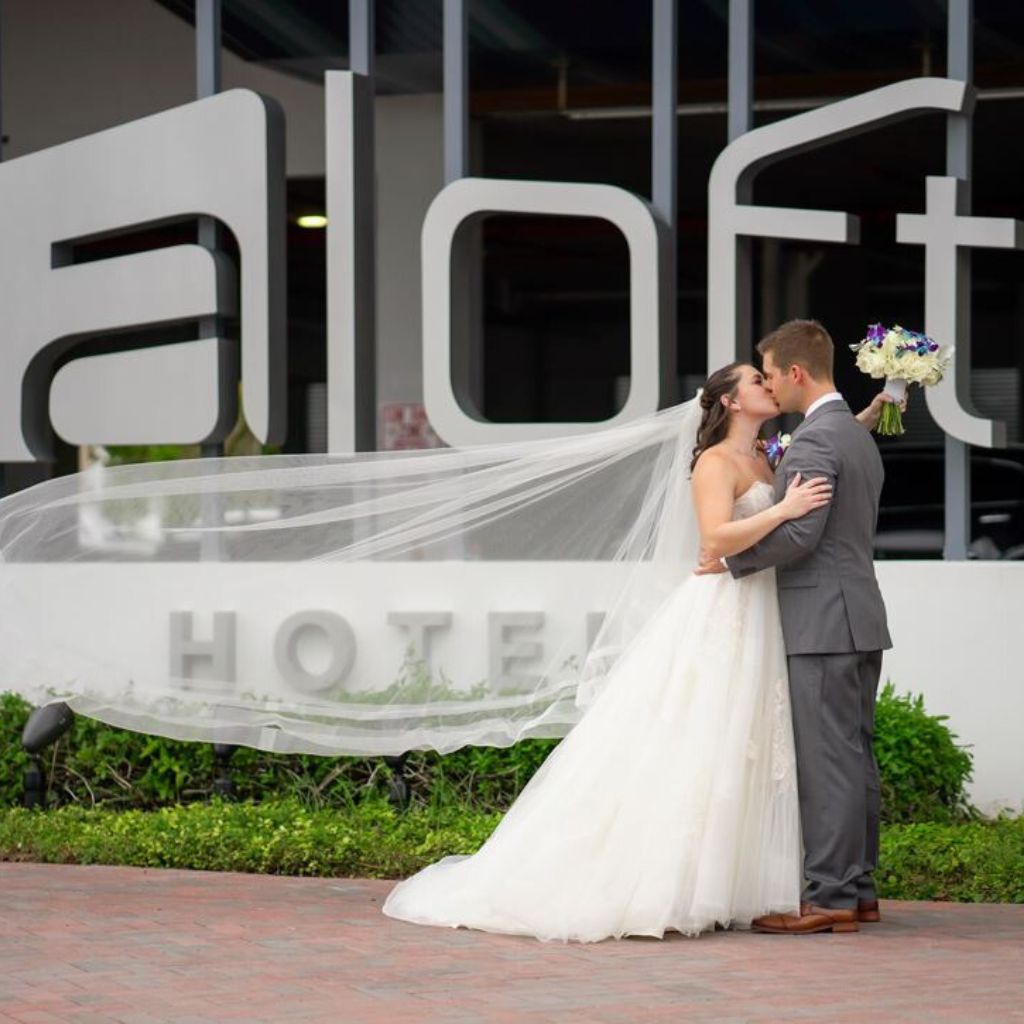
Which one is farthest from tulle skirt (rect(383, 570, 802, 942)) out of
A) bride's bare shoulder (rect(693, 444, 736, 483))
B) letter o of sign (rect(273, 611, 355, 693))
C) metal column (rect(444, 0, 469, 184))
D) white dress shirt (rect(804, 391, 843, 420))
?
metal column (rect(444, 0, 469, 184))

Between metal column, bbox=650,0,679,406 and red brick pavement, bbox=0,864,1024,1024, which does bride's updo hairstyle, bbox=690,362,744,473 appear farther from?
metal column, bbox=650,0,679,406

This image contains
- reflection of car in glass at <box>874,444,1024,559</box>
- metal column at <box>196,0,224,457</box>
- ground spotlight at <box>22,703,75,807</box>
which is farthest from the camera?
reflection of car in glass at <box>874,444,1024,559</box>

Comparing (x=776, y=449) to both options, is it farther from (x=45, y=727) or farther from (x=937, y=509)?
(x=937, y=509)

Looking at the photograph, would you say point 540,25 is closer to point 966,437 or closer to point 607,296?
point 966,437

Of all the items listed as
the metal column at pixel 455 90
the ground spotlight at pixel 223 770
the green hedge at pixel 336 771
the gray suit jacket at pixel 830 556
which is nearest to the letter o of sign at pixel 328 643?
the green hedge at pixel 336 771

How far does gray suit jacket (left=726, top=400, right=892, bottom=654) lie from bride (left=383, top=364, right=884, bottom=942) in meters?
0.08

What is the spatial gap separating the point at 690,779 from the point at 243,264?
4.47m

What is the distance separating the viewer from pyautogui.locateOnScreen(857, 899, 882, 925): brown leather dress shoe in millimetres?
6258

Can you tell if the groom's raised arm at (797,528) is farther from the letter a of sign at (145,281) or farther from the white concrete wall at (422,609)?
the letter a of sign at (145,281)

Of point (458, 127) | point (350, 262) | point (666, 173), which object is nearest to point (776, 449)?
point (666, 173)

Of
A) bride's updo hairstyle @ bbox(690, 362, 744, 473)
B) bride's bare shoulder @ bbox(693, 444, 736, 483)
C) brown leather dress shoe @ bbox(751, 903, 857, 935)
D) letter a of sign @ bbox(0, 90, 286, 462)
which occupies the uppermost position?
letter a of sign @ bbox(0, 90, 286, 462)

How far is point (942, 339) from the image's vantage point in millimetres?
8547

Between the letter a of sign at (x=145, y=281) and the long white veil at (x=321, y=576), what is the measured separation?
1607mm

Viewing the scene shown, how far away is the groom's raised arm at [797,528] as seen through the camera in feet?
19.4
